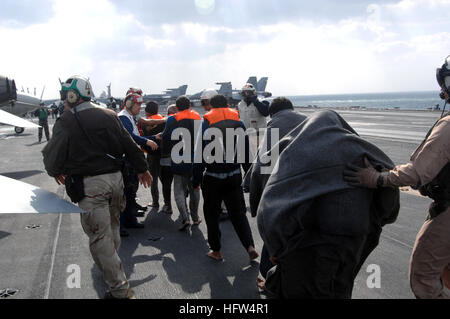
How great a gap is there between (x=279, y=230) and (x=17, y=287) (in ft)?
10.1

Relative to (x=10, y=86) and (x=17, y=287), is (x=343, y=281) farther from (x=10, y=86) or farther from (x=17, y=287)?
(x=10, y=86)

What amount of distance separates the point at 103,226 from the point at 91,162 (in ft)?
1.99

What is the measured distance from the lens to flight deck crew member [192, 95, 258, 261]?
392cm

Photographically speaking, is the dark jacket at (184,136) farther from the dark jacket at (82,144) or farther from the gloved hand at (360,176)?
the gloved hand at (360,176)

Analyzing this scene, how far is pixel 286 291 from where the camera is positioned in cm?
199

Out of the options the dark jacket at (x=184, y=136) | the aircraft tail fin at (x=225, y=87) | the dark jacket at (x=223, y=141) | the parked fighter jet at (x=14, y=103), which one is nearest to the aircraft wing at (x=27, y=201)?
the dark jacket at (x=223, y=141)

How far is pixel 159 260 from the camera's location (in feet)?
13.7

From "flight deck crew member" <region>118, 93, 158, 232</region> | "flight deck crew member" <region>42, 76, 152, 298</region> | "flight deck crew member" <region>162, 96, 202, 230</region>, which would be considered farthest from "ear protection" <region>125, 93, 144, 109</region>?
"flight deck crew member" <region>42, 76, 152, 298</region>

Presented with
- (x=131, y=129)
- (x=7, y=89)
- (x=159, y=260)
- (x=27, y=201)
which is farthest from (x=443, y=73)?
(x=7, y=89)

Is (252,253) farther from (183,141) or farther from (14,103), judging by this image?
(14,103)

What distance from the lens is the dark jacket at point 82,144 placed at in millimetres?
3064
